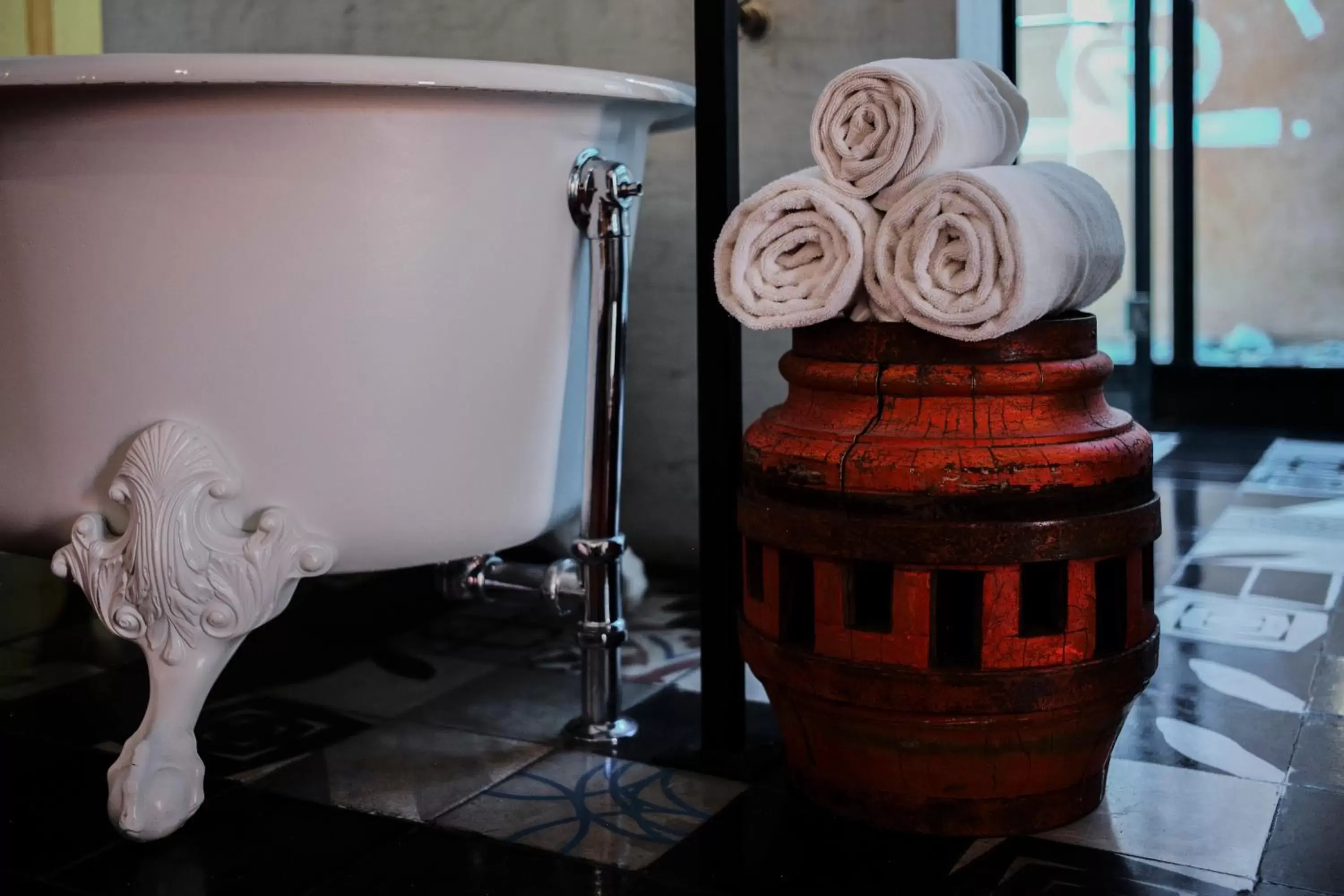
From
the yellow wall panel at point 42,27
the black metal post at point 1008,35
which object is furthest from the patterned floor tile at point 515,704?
the yellow wall panel at point 42,27

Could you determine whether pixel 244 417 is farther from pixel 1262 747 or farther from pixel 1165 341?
pixel 1165 341

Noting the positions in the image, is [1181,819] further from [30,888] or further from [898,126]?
[30,888]

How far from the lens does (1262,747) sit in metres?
1.37

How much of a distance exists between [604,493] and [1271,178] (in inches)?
105

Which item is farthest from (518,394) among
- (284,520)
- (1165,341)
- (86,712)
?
(1165,341)

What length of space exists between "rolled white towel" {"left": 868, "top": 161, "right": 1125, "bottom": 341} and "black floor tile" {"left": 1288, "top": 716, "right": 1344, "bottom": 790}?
1.68 ft

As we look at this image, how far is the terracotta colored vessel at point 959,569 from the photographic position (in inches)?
43.0

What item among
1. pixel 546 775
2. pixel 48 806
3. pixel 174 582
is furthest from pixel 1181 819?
pixel 48 806

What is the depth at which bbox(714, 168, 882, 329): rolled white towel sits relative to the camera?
1135mm

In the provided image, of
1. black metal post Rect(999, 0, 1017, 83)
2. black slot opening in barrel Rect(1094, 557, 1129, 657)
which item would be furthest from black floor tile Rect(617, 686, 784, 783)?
black metal post Rect(999, 0, 1017, 83)

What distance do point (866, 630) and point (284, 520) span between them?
0.50m

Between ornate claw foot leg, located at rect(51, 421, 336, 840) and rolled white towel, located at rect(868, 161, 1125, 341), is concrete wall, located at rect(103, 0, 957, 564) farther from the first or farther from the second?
ornate claw foot leg, located at rect(51, 421, 336, 840)

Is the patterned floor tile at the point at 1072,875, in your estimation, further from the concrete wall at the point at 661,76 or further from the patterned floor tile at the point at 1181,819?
the concrete wall at the point at 661,76

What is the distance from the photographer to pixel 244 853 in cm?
117
